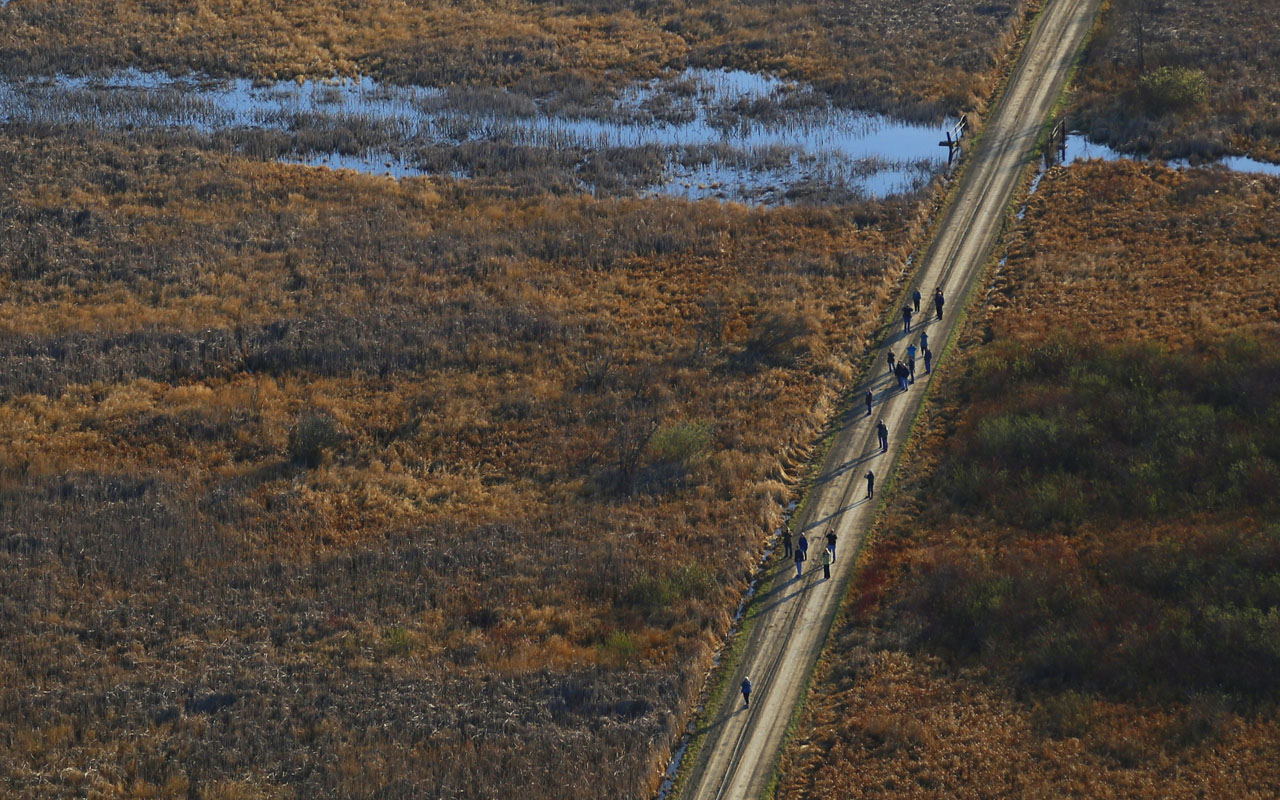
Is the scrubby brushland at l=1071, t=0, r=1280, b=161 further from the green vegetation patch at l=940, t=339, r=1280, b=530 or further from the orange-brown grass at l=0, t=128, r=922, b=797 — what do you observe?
Result: the green vegetation patch at l=940, t=339, r=1280, b=530

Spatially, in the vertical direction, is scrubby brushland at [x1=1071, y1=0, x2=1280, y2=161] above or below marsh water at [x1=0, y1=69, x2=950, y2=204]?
above

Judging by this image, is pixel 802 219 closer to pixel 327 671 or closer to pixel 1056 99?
pixel 1056 99

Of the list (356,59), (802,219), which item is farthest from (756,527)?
(356,59)

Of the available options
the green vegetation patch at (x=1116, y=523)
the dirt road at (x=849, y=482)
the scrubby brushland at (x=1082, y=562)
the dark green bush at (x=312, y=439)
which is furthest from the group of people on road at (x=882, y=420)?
the dark green bush at (x=312, y=439)

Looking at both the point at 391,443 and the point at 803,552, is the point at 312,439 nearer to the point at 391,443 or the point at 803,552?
the point at 391,443

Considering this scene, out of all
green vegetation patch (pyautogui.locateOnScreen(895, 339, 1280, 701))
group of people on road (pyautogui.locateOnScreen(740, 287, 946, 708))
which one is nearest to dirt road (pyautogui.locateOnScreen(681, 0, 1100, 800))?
group of people on road (pyautogui.locateOnScreen(740, 287, 946, 708))

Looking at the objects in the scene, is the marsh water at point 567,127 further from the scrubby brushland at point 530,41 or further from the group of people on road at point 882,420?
the group of people on road at point 882,420

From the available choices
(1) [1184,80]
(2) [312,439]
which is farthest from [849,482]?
(1) [1184,80]
